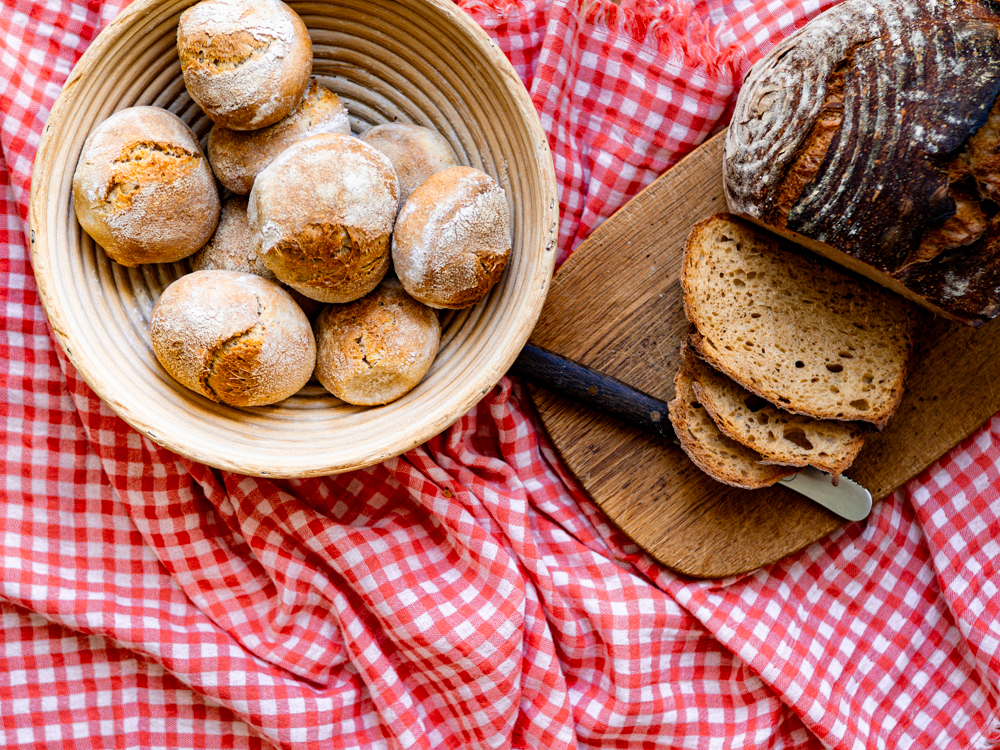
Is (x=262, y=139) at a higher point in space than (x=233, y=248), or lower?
higher

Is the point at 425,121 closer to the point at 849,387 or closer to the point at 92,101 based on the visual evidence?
the point at 92,101

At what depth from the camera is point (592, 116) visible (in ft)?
5.55

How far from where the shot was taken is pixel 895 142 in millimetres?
1244

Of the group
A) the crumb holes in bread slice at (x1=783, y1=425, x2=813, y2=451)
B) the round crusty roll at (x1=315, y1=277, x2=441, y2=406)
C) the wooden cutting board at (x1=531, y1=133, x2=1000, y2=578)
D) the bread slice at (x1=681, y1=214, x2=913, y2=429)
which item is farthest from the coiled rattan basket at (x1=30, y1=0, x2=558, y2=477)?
the crumb holes in bread slice at (x1=783, y1=425, x2=813, y2=451)

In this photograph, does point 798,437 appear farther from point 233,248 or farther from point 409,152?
point 233,248

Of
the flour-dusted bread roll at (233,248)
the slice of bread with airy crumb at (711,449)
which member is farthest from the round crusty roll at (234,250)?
the slice of bread with airy crumb at (711,449)

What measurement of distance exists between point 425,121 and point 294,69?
31 centimetres

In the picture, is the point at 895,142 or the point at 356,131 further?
the point at 356,131

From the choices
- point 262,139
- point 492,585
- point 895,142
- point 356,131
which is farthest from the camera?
point 492,585

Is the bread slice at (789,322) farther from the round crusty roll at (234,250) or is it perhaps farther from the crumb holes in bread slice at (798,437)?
the round crusty roll at (234,250)

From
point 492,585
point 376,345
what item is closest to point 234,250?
point 376,345

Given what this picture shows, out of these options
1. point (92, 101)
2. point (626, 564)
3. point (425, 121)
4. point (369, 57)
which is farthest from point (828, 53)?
point (92, 101)

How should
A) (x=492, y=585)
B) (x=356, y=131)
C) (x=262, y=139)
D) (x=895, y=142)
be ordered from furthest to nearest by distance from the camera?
(x=492, y=585) → (x=356, y=131) → (x=262, y=139) → (x=895, y=142)

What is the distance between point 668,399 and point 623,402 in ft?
0.45
